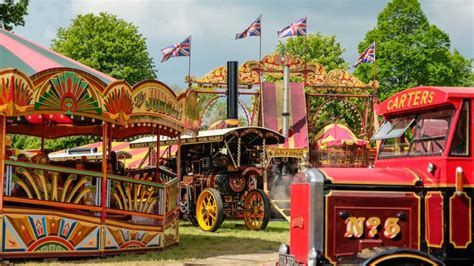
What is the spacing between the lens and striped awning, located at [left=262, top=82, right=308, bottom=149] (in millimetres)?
37781

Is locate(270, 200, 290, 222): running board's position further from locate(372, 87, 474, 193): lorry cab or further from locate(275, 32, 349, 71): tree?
locate(275, 32, 349, 71): tree

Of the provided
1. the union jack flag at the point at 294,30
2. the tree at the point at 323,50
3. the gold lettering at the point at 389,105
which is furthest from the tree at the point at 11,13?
the tree at the point at 323,50

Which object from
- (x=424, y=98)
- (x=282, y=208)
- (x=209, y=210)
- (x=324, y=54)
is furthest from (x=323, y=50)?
(x=424, y=98)

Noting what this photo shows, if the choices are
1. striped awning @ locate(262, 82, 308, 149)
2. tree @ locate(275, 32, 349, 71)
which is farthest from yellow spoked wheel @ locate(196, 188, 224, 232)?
tree @ locate(275, 32, 349, 71)

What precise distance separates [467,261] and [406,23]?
3934 centimetres

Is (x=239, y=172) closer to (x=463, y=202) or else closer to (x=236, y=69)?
(x=463, y=202)

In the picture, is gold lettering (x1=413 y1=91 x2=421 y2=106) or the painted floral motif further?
the painted floral motif

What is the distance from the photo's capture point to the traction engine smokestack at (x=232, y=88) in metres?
34.6

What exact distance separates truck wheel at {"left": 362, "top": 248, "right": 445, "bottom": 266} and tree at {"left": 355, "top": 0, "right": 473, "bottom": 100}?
36.5 meters

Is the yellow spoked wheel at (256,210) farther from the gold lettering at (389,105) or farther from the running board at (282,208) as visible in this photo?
the gold lettering at (389,105)

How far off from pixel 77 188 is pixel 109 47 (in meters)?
34.3

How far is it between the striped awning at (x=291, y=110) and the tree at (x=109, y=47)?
1048 cm

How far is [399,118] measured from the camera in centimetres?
957

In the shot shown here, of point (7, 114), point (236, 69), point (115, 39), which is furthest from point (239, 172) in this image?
point (115, 39)
